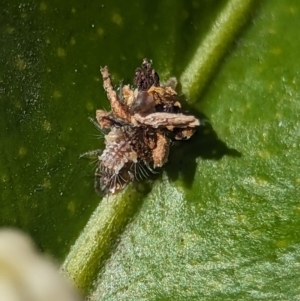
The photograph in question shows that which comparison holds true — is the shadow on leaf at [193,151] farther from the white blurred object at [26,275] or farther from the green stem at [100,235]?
the white blurred object at [26,275]

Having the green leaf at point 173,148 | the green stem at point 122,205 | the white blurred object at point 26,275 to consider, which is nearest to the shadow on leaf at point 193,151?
the green leaf at point 173,148

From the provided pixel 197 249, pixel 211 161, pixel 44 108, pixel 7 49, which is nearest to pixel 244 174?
pixel 211 161

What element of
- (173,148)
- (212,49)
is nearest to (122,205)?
(173,148)

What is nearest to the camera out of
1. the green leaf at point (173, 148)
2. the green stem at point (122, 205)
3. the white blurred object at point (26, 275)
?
the white blurred object at point (26, 275)

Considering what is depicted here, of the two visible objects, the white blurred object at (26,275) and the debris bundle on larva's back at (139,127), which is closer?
the white blurred object at (26,275)

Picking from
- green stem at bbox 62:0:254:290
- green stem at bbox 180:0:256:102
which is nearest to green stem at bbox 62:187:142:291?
green stem at bbox 62:0:254:290

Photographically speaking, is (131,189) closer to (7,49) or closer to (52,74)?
(52,74)
